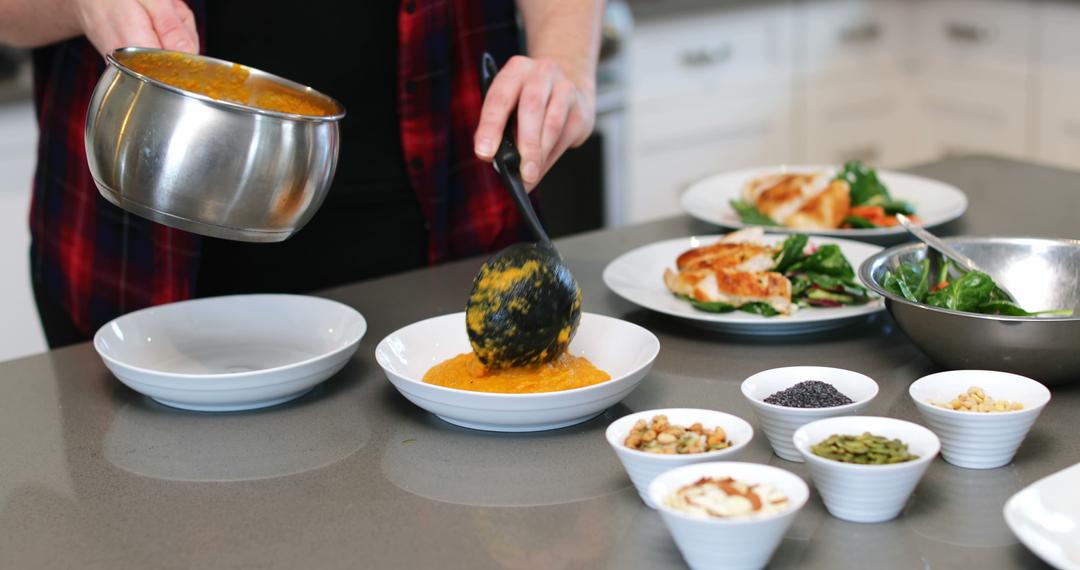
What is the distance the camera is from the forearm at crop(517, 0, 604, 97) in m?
1.44

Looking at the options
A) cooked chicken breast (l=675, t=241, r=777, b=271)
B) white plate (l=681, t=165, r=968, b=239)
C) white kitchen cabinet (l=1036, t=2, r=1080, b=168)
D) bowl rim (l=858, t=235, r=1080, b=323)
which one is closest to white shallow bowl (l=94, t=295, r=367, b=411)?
cooked chicken breast (l=675, t=241, r=777, b=271)

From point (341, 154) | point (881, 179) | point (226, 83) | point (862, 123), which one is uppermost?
point (226, 83)

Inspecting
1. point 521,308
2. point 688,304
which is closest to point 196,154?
point 521,308

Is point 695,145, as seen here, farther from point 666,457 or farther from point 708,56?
point 666,457

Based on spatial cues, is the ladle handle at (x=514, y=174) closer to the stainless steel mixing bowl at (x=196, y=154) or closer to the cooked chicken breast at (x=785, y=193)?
the stainless steel mixing bowl at (x=196, y=154)

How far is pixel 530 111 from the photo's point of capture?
4.00ft

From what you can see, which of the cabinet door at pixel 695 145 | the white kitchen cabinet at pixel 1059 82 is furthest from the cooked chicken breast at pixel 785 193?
the white kitchen cabinet at pixel 1059 82

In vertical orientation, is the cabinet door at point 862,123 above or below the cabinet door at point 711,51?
below

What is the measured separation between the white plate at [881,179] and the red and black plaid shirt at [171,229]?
28 cm

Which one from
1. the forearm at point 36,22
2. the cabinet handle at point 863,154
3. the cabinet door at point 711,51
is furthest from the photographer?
the cabinet handle at point 863,154

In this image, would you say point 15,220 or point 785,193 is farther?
point 15,220

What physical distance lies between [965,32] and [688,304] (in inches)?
103

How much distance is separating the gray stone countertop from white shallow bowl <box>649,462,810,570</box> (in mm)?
33

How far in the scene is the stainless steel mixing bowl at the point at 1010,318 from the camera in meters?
1.00
